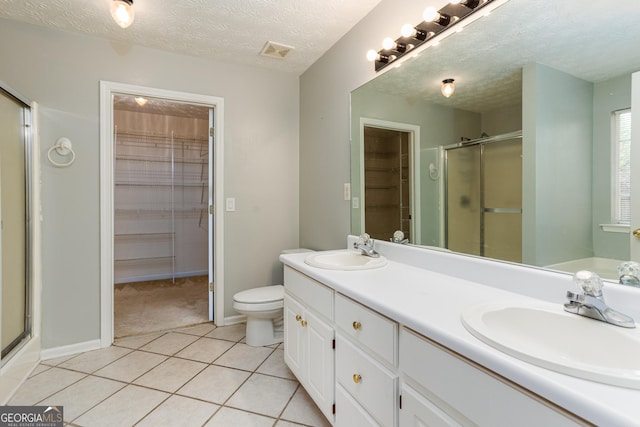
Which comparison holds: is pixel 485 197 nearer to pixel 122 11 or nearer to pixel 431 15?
pixel 431 15

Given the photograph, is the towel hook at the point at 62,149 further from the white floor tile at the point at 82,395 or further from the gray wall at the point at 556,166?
the gray wall at the point at 556,166

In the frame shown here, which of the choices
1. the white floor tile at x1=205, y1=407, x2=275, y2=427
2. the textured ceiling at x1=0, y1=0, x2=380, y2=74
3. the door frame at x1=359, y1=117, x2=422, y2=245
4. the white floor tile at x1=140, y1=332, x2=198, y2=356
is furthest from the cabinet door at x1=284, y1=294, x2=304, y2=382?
the textured ceiling at x1=0, y1=0, x2=380, y2=74

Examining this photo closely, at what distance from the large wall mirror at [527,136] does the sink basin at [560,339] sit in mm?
249

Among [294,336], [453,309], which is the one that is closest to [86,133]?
[294,336]

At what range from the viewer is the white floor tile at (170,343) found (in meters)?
2.24

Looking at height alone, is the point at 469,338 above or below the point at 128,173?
below

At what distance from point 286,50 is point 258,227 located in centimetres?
153

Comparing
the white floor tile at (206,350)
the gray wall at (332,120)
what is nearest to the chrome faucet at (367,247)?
the gray wall at (332,120)

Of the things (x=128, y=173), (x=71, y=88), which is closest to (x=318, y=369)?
(x=71, y=88)

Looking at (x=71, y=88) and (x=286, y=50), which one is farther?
(x=286, y=50)

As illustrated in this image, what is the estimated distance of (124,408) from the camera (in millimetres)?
1605

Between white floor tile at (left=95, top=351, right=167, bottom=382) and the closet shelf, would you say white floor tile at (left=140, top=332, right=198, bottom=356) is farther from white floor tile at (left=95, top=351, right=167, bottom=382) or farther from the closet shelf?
the closet shelf

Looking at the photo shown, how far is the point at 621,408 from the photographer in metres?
0.48

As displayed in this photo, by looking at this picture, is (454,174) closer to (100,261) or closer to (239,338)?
(239,338)
